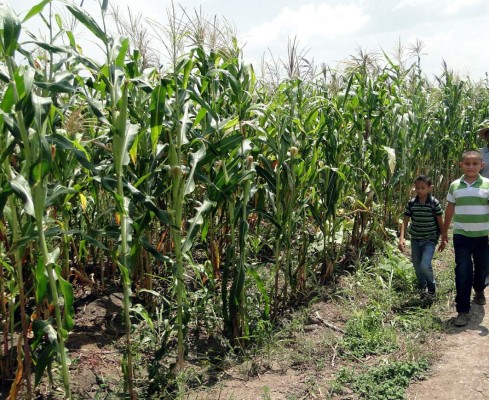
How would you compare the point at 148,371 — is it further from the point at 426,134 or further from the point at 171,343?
the point at 426,134

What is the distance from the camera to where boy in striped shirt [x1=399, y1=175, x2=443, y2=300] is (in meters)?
5.31

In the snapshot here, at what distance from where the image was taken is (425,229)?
537 cm

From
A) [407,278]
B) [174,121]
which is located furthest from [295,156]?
[407,278]

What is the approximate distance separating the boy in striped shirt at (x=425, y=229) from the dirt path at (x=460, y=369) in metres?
0.58

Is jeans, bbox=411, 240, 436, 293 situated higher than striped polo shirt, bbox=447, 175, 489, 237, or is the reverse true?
striped polo shirt, bbox=447, 175, 489, 237

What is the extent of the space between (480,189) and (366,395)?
227cm

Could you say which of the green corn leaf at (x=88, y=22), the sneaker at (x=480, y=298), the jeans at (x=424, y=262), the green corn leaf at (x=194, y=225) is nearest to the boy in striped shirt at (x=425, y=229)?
the jeans at (x=424, y=262)

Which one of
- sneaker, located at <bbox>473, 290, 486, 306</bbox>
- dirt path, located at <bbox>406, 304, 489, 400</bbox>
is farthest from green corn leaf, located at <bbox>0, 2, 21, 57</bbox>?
sneaker, located at <bbox>473, 290, 486, 306</bbox>

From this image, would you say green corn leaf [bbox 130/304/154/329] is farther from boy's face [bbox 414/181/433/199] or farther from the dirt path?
boy's face [bbox 414/181/433/199]

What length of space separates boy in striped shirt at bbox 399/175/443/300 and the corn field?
2.35 feet

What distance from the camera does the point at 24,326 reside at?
308 centimetres

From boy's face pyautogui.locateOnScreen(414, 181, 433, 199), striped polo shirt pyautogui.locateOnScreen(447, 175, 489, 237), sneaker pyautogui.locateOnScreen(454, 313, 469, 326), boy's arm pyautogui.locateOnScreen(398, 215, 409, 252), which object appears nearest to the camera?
sneaker pyautogui.locateOnScreen(454, 313, 469, 326)

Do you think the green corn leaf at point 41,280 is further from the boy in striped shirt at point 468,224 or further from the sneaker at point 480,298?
the sneaker at point 480,298

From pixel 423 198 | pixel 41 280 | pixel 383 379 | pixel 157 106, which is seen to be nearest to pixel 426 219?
pixel 423 198
